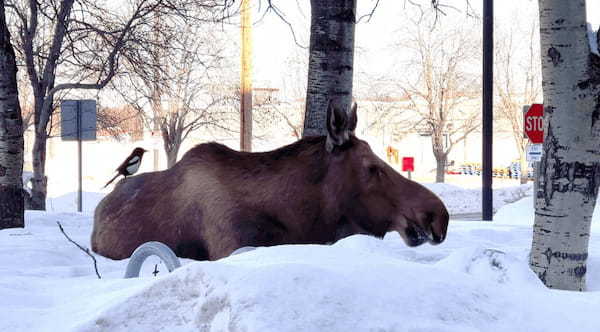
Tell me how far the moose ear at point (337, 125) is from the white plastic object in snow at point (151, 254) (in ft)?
4.25

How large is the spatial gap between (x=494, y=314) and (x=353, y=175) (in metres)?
2.21

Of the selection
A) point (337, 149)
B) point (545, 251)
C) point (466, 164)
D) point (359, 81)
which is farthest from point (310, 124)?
point (466, 164)

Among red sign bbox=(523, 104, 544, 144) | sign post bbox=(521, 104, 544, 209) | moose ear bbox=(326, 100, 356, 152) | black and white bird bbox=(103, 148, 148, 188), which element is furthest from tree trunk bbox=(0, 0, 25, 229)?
red sign bbox=(523, 104, 544, 144)

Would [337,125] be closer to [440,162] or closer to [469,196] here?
[469,196]

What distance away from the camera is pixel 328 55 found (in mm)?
7496

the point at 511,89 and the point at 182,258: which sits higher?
the point at 511,89

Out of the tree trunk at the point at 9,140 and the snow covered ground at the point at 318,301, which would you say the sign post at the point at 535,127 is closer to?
the tree trunk at the point at 9,140

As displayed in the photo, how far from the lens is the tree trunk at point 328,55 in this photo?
7.50 metres

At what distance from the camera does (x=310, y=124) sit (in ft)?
25.1

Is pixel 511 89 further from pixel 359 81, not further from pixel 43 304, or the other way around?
pixel 43 304

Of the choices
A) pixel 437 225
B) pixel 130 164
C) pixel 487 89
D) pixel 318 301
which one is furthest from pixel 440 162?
pixel 318 301

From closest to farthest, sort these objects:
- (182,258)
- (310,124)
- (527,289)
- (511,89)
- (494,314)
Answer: (494,314)
(527,289)
(182,258)
(310,124)
(511,89)

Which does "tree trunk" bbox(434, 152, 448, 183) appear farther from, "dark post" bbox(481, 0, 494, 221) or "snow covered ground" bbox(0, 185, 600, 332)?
"snow covered ground" bbox(0, 185, 600, 332)

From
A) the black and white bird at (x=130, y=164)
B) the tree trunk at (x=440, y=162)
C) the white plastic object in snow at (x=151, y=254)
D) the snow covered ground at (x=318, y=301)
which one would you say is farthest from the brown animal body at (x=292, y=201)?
the tree trunk at (x=440, y=162)
